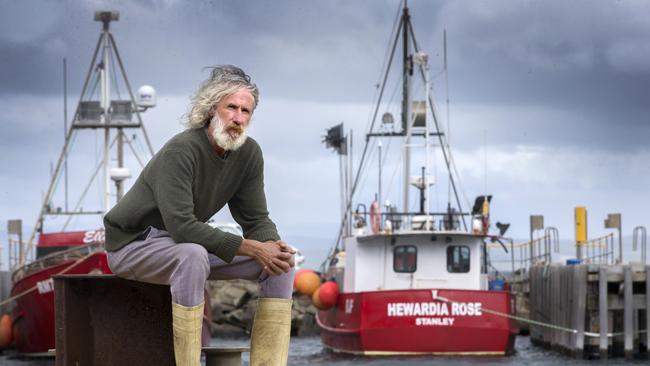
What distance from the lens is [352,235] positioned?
30.6m

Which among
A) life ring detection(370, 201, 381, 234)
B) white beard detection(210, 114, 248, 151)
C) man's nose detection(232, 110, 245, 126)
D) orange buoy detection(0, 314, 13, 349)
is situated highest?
life ring detection(370, 201, 381, 234)

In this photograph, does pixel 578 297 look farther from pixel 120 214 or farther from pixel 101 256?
pixel 120 214

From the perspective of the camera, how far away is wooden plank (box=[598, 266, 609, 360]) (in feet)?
93.8

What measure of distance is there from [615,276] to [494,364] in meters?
3.62

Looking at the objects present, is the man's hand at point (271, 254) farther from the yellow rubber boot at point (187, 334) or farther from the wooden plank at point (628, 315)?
the wooden plank at point (628, 315)

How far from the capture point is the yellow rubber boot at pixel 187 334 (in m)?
5.13

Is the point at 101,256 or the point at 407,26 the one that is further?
the point at 407,26

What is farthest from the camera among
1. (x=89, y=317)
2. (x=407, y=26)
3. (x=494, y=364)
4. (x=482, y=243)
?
(x=407, y=26)

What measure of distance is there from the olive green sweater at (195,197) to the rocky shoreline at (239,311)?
133 feet

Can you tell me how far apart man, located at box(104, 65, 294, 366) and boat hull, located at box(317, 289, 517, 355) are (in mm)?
22068

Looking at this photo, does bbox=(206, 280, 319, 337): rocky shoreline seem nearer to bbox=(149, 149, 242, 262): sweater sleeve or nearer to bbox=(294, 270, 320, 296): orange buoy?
bbox=(294, 270, 320, 296): orange buoy

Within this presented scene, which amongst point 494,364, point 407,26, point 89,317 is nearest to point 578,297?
point 494,364

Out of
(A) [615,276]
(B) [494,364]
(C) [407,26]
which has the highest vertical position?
(C) [407,26]

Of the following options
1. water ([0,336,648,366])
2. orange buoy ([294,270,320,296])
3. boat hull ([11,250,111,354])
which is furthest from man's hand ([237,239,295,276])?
orange buoy ([294,270,320,296])
